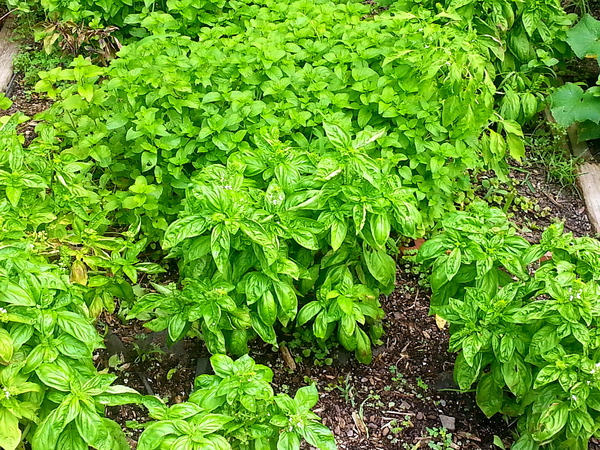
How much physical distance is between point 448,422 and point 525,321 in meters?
0.84

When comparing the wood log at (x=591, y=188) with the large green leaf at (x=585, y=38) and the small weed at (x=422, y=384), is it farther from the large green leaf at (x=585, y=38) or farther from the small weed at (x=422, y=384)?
the small weed at (x=422, y=384)

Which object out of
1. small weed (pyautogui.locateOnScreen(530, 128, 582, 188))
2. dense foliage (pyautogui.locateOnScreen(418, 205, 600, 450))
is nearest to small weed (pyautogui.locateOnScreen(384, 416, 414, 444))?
dense foliage (pyautogui.locateOnScreen(418, 205, 600, 450))

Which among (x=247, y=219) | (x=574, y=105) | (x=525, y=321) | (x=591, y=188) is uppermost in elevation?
(x=247, y=219)

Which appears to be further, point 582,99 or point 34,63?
point 34,63

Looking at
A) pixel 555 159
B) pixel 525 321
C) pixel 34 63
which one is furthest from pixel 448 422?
pixel 34 63

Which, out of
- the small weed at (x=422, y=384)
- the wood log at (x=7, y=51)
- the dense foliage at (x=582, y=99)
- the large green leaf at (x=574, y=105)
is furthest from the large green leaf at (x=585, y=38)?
the wood log at (x=7, y=51)

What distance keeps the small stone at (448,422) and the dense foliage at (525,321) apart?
0.24 meters

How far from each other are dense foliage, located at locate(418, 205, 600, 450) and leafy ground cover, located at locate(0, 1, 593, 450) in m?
0.06

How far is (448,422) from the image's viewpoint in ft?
10.0

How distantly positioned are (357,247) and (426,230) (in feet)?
3.32

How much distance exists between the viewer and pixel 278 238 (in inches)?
105

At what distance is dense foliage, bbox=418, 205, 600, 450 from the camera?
240cm

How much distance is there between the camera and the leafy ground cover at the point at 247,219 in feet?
7.36

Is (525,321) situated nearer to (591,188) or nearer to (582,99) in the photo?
(591,188)
